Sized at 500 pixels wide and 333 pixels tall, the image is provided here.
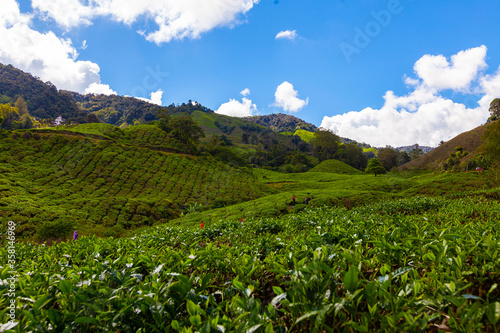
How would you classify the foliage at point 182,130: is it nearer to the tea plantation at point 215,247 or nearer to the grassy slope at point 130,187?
the tea plantation at point 215,247

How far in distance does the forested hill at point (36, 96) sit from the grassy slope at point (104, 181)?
102 metres

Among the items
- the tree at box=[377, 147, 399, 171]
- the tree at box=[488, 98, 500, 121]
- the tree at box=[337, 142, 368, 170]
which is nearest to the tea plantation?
the tree at box=[337, 142, 368, 170]

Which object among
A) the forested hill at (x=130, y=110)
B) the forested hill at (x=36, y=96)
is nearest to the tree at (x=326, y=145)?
the forested hill at (x=130, y=110)

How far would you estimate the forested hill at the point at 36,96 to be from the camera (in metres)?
127

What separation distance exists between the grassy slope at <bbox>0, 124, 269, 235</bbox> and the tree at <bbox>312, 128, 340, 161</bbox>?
6208 cm

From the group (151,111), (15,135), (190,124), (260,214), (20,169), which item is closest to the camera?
(260,214)

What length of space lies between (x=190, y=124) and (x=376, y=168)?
46563mm

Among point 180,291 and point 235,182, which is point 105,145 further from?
point 180,291

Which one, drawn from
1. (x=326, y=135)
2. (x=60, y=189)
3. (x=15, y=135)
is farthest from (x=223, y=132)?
(x=60, y=189)

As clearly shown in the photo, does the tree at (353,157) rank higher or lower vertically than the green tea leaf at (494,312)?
higher

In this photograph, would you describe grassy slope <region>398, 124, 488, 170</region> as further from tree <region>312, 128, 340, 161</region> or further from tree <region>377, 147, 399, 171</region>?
tree <region>312, 128, 340, 161</region>

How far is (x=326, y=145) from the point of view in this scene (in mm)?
101562

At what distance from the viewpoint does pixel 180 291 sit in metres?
1.64

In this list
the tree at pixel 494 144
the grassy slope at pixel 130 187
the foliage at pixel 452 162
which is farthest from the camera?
the foliage at pixel 452 162
